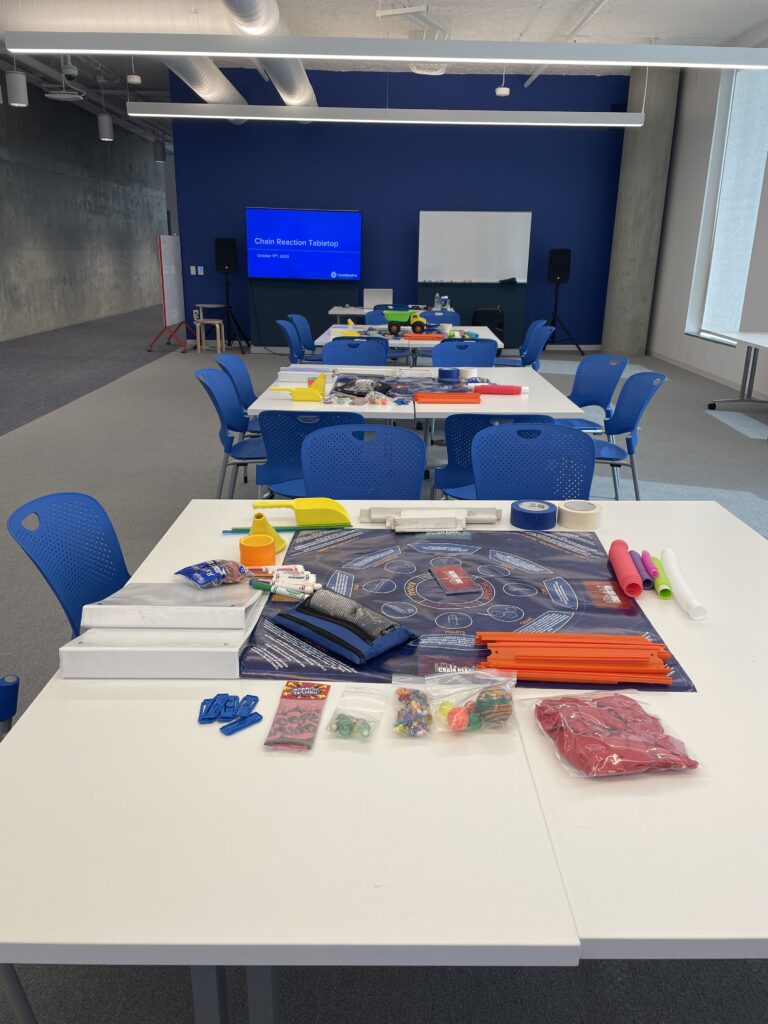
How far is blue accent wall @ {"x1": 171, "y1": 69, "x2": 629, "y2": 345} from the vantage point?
38.3 feet

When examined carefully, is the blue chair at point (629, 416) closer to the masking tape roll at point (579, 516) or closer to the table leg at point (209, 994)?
the masking tape roll at point (579, 516)

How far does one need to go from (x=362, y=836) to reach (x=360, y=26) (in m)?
10.6

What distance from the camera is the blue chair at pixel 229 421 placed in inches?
169

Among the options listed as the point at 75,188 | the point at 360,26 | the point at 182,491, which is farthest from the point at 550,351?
the point at 75,188

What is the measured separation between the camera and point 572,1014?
5.66ft

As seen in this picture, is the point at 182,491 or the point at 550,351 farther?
the point at 550,351

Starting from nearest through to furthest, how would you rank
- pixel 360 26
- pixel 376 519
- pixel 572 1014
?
1. pixel 572 1014
2. pixel 376 519
3. pixel 360 26

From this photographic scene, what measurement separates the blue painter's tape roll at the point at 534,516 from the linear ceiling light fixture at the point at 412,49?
14.4 ft

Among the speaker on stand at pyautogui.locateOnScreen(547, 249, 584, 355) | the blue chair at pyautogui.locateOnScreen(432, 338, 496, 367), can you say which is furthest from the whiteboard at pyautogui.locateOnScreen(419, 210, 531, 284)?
the blue chair at pyautogui.locateOnScreen(432, 338, 496, 367)

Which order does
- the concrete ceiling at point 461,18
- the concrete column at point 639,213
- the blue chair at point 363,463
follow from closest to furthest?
the blue chair at point 363,463 < the concrete ceiling at point 461,18 < the concrete column at point 639,213

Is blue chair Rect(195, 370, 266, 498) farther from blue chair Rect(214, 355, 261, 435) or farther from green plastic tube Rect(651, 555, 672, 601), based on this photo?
green plastic tube Rect(651, 555, 672, 601)

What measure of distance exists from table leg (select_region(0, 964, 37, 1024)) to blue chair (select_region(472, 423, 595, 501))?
206 centimetres

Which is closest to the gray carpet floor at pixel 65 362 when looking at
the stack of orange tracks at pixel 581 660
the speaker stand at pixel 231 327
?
the speaker stand at pixel 231 327

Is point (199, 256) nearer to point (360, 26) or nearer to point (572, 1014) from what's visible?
point (360, 26)
